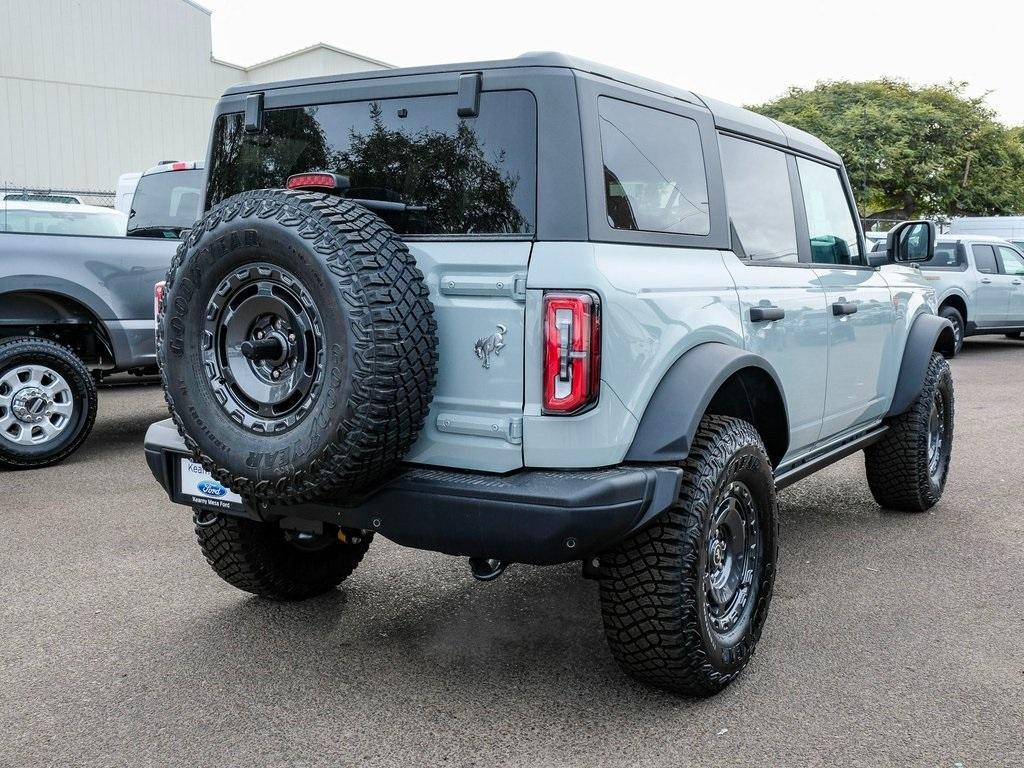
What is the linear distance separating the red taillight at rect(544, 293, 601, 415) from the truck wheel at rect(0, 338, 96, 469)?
4857mm

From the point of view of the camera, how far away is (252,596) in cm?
416

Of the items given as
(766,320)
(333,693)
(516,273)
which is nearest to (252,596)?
(333,693)

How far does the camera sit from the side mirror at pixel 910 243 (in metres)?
5.02

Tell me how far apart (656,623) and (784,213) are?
205 cm

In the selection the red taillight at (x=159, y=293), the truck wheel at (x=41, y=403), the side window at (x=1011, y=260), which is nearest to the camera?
the red taillight at (x=159, y=293)

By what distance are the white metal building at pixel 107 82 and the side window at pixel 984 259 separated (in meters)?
20.8

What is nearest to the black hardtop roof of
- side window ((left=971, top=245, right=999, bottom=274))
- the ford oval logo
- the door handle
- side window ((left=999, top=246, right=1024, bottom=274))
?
the door handle

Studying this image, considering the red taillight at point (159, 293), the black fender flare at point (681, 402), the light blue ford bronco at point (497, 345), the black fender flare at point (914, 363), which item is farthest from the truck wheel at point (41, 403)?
the black fender flare at point (914, 363)

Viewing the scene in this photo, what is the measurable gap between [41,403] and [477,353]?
4758mm

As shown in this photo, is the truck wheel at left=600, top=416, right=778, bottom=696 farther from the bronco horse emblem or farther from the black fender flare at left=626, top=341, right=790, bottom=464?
the bronco horse emblem

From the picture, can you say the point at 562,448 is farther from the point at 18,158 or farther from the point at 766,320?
the point at 18,158

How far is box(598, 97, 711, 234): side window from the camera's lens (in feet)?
10.0

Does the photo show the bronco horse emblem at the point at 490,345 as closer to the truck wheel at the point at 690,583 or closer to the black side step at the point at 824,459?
the truck wheel at the point at 690,583

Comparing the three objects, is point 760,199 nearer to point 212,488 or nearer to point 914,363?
point 914,363
